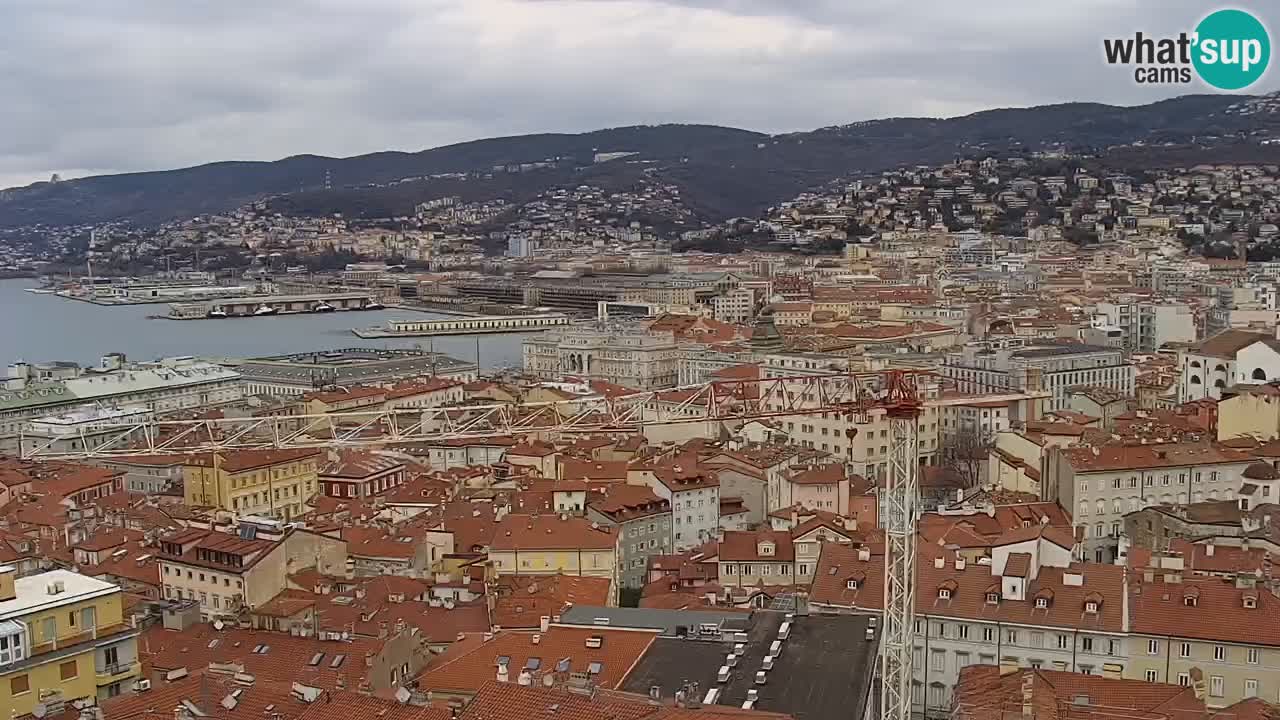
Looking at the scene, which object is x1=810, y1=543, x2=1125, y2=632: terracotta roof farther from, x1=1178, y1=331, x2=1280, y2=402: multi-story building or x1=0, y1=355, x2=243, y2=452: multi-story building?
x1=0, y1=355, x2=243, y2=452: multi-story building

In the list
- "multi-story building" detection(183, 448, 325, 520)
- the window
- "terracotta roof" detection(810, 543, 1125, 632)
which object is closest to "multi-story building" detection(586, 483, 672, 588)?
"terracotta roof" detection(810, 543, 1125, 632)

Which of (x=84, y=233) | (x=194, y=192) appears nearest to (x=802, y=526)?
(x=84, y=233)

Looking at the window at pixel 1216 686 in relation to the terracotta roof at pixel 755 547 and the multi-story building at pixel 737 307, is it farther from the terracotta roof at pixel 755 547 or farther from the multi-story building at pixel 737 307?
the multi-story building at pixel 737 307

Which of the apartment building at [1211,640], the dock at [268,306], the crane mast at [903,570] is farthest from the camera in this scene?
the dock at [268,306]

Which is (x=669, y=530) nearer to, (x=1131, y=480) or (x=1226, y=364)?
(x=1131, y=480)

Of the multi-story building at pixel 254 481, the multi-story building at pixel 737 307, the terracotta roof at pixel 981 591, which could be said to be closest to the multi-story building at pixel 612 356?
the multi-story building at pixel 737 307

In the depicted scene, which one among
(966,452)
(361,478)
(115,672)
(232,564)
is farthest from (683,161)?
(115,672)
